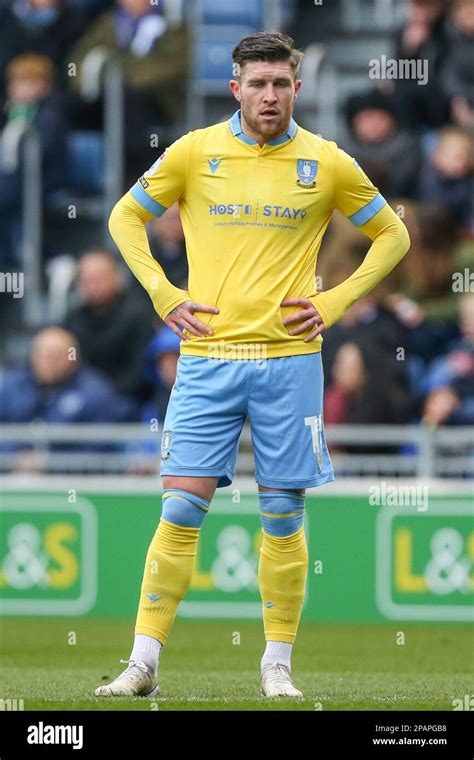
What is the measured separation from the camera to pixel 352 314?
40.3ft

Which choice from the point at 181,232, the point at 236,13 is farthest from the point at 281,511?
the point at 236,13

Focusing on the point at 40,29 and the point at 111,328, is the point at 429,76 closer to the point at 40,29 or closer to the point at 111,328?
the point at 111,328

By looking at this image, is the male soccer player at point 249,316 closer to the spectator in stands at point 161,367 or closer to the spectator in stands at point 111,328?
the spectator in stands at point 161,367

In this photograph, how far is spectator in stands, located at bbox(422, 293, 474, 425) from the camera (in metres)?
11.8

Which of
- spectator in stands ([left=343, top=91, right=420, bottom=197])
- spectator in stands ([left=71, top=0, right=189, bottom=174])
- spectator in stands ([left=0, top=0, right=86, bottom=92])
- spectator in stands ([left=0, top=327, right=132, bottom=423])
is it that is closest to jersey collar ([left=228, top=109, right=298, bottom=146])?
spectator in stands ([left=0, top=327, right=132, bottom=423])

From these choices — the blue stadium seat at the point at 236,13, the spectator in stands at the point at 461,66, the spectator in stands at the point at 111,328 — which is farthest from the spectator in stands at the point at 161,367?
the blue stadium seat at the point at 236,13

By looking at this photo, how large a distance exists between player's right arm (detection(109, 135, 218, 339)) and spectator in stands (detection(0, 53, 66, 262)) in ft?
25.4

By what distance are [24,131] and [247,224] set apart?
26.8 feet

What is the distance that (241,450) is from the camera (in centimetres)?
1183

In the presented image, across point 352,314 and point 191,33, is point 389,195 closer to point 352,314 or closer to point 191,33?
point 352,314

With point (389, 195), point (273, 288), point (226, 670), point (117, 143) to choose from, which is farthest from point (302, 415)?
point (117, 143)

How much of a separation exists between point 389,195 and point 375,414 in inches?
84.5

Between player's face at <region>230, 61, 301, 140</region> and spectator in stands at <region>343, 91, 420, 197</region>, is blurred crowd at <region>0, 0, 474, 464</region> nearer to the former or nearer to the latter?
spectator in stands at <region>343, 91, 420, 197</region>

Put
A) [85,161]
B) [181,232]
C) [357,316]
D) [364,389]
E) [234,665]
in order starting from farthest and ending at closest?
[85,161] < [181,232] < [357,316] < [364,389] < [234,665]
